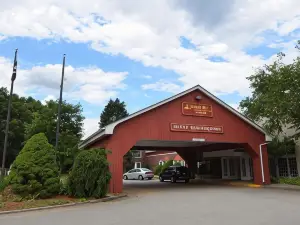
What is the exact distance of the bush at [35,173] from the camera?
50.1 feet

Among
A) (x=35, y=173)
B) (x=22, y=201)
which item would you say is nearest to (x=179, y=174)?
(x=35, y=173)

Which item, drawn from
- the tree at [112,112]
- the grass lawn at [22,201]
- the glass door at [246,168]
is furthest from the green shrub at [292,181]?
the tree at [112,112]

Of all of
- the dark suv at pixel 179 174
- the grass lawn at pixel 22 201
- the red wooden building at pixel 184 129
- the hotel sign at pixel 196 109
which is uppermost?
the hotel sign at pixel 196 109

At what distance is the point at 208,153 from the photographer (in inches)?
1329

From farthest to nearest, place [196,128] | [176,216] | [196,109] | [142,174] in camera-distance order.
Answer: [142,174] < [196,109] < [196,128] < [176,216]

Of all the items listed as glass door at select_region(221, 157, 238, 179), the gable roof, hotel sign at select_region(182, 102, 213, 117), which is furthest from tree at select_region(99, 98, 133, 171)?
hotel sign at select_region(182, 102, 213, 117)

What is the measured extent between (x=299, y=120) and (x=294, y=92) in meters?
2.54

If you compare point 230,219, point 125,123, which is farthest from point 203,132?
point 230,219

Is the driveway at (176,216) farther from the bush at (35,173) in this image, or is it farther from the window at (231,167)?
the window at (231,167)

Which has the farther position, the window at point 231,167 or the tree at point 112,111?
the tree at point 112,111

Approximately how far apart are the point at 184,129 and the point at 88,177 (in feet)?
28.2

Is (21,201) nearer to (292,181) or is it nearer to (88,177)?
(88,177)

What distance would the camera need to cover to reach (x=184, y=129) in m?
22.6

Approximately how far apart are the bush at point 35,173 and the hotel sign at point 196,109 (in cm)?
977
